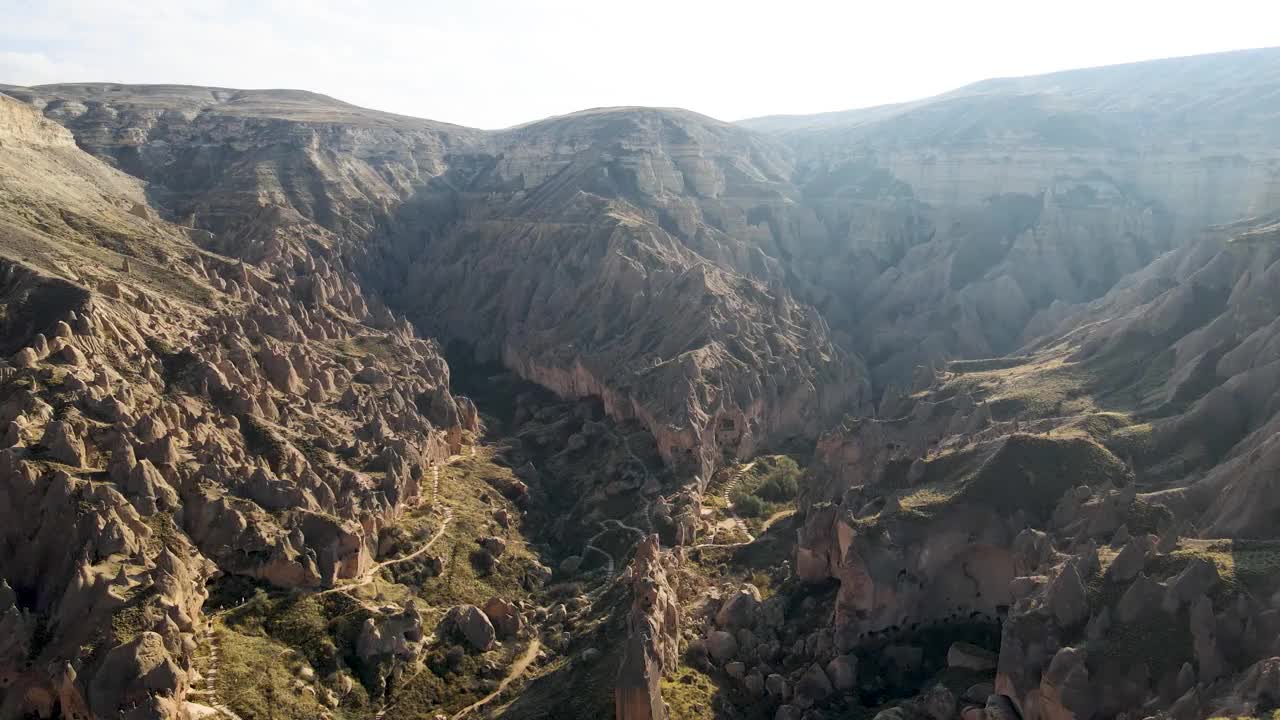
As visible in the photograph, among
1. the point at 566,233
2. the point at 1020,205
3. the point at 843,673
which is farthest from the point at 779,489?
the point at 1020,205

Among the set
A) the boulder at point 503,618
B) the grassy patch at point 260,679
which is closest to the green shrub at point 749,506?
the boulder at point 503,618

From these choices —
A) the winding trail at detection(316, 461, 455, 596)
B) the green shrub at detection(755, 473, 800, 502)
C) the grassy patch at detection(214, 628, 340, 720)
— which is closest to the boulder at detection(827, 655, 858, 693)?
the grassy patch at detection(214, 628, 340, 720)

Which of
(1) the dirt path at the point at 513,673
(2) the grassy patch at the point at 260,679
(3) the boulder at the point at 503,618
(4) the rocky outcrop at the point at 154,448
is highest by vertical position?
(4) the rocky outcrop at the point at 154,448

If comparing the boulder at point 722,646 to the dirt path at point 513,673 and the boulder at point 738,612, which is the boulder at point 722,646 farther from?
the dirt path at point 513,673

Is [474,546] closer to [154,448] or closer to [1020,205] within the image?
[154,448]

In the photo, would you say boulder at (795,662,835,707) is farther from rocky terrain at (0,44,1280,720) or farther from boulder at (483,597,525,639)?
boulder at (483,597,525,639)

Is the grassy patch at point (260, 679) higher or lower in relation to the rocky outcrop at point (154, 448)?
lower

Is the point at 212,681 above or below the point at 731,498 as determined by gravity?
above
